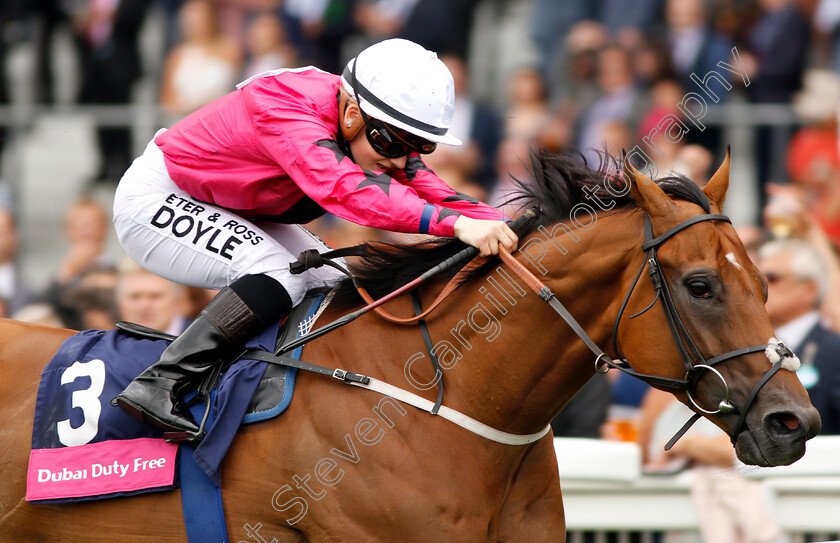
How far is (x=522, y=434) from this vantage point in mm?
3428

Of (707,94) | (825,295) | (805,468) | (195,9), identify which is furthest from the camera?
(195,9)

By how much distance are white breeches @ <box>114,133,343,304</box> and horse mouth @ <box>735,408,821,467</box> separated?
166 centimetres

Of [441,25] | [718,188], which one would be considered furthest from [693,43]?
[718,188]

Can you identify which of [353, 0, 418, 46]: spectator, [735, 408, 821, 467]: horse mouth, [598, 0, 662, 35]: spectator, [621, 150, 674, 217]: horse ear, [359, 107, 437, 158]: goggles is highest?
[621, 150, 674, 217]: horse ear

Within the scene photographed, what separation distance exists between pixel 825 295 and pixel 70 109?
6.07 metres

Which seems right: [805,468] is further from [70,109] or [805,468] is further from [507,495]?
[70,109]

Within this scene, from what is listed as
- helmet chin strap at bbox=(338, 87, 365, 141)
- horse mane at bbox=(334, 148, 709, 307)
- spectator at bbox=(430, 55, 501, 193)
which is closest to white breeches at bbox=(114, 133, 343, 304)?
horse mane at bbox=(334, 148, 709, 307)

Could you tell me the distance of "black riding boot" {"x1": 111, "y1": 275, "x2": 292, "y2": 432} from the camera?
3439 mm

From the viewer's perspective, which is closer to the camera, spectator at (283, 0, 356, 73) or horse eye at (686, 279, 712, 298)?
horse eye at (686, 279, 712, 298)

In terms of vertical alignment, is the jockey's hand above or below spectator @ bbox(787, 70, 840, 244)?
above

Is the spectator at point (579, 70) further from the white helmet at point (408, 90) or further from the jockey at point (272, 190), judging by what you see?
the white helmet at point (408, 90)

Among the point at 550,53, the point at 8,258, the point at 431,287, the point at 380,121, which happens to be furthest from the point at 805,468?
the point at 8,258

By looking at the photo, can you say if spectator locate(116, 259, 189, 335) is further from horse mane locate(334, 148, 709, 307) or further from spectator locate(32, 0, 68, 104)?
spectator locate(32, 0, 68, 104)

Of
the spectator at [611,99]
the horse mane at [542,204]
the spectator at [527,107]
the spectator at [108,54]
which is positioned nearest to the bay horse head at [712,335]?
the horse mane at [542,204]
